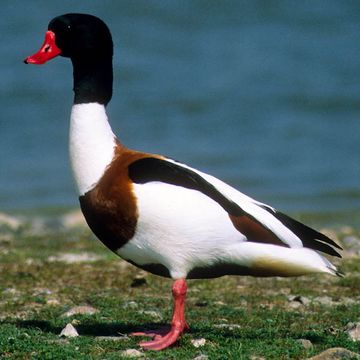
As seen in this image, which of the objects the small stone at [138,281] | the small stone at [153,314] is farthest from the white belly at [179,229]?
the small stone at [138,281]

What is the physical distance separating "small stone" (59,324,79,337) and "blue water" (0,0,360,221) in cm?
1060

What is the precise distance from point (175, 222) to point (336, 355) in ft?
4.20

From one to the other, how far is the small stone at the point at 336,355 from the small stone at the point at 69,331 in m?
1.75

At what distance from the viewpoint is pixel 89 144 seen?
7.08m

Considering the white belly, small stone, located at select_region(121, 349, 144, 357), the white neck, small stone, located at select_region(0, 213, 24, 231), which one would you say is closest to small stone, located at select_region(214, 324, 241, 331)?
the white belly

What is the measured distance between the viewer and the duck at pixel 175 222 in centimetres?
674

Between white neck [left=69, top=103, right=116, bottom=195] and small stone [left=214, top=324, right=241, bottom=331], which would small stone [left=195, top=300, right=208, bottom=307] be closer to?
small stone [left=214, top=324, right=241, bottom=331]

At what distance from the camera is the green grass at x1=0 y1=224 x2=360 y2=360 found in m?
6.75

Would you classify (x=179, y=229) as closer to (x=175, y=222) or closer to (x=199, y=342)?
(x=175, y=222)

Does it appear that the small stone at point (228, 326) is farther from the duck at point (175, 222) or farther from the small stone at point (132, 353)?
the small stone at point (132, 353)

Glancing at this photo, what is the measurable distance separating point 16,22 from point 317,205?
55.4ft

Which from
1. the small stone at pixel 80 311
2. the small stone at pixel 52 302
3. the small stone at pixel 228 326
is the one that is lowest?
the small stone at pixel 228 326

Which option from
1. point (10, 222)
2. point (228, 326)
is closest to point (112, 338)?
point (228, 326)

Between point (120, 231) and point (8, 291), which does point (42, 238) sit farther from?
point (120, 231)
